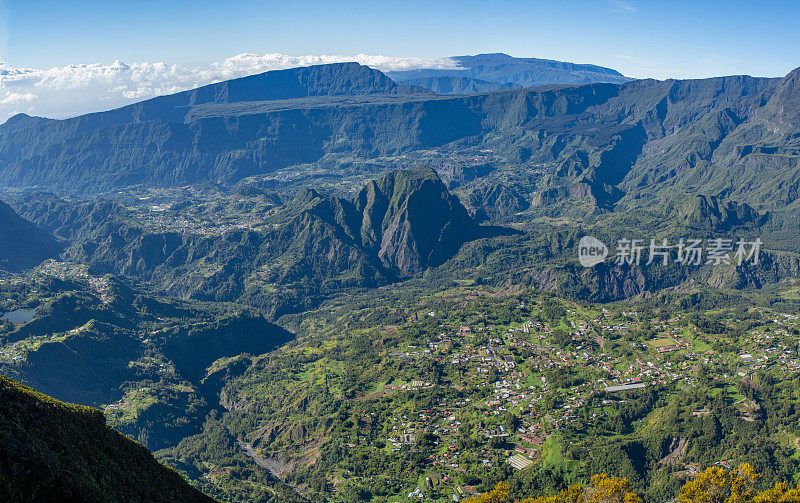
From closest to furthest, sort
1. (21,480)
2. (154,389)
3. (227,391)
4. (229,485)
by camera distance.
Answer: (21,480) < (229,485) < (154,389) < (227,391)

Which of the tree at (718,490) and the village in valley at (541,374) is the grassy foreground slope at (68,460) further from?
the village in valley at (541,374)

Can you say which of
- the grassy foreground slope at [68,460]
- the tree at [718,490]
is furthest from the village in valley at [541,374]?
the grassy foreground slope at [68,460]

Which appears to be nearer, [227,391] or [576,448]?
[576,448]

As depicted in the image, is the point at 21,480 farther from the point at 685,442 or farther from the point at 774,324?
the point at 774,324

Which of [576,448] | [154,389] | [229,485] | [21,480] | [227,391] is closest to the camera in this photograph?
[21,480]

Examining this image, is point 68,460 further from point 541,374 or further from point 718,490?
point 541,374

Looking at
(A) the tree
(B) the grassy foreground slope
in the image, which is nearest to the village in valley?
(A) the tree

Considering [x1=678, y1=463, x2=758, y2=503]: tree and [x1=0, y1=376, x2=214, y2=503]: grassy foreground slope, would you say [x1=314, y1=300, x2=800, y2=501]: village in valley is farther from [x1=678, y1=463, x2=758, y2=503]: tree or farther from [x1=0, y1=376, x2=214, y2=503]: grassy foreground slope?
[x1=0, y1=376, x2=214, y2=503]: grassy foreground slope

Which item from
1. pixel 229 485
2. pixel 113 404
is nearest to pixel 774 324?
pixel 229 485

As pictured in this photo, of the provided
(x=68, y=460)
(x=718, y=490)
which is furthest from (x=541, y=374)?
(x=68, y=460)
